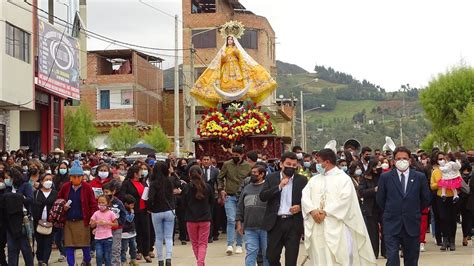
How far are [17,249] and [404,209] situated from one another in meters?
6.30

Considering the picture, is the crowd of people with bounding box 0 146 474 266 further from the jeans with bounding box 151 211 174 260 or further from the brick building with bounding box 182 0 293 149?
the brick building with bounding box 182 0 293 149

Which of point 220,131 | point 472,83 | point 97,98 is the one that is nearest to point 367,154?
point 220,131

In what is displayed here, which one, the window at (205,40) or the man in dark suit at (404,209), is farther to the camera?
the window at (205,40)

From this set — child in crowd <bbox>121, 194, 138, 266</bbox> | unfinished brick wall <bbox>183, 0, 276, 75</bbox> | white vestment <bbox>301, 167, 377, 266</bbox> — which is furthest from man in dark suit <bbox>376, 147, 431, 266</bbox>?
unfinished brick wall <bbox>183, 0, 276, 75</bbox>

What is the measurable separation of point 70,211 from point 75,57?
26.1 m

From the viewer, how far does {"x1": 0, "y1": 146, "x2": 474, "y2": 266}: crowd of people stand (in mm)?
10484

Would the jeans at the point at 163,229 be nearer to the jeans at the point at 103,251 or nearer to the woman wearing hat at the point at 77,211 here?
the jeans at the point at 103,251

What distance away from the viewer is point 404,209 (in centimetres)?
1184

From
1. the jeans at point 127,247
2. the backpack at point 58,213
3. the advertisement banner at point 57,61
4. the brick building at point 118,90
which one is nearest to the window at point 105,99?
the brick building at point 118,90

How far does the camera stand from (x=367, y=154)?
1848 centimetres

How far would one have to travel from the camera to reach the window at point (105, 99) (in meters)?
63.8

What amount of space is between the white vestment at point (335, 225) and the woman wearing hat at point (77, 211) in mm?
4513

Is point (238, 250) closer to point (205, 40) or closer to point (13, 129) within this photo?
point (13, 129)

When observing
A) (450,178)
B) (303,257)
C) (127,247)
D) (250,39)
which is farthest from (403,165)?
(250,39)
